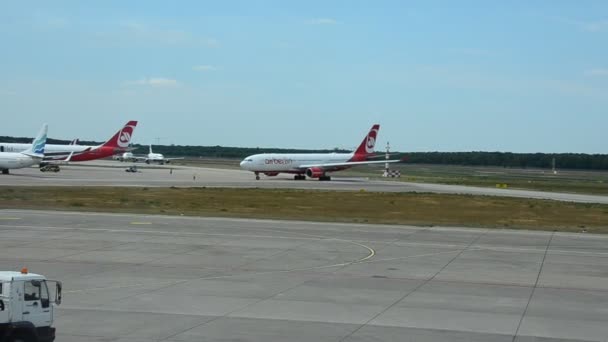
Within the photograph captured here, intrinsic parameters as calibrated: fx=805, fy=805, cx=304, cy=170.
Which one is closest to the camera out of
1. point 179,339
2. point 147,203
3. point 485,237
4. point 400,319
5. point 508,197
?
point 179,339

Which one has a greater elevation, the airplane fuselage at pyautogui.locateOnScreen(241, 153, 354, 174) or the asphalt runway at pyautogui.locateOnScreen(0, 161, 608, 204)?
the airplane fuselage at pyautogui.locateOnScreen(241, 153, 354, 174)

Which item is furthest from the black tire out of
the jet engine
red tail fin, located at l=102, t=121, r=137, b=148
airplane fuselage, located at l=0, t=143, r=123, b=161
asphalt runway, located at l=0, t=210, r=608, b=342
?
red tail fin, located at l=102, t=121, r=137, b=148

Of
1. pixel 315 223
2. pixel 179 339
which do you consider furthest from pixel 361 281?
pixel 315 223

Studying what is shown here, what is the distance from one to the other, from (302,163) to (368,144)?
13656 mm

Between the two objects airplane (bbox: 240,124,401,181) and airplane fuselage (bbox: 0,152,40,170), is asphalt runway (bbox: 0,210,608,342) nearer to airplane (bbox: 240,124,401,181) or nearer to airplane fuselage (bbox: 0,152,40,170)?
airplane fuselage (bbox: 0,152,40,170)

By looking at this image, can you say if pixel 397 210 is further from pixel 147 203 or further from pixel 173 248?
pixel 173 248

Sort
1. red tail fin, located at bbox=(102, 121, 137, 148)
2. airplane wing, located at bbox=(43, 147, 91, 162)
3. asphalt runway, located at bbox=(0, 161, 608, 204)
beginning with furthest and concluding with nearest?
1. red tail fin, located at bbox=(102, 121, 137, 148)
2. airplane wing, located at bbox=(43, 147, 91, 162)
3. asphalt runway, located at bbox=(0, 161, 608, 204)

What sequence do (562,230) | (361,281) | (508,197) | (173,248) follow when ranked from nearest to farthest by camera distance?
(361,281)
(173,248)
(562,230)
(508,197)

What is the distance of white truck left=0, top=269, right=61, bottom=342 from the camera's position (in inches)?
620

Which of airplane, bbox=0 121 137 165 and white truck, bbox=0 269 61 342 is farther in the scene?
airplane, bbox=0 121 137 165

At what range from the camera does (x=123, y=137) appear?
5969 inches

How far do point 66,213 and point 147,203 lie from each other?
12486 millimetres

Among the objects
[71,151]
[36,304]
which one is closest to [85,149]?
[71,151]

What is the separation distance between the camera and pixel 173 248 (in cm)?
3653
